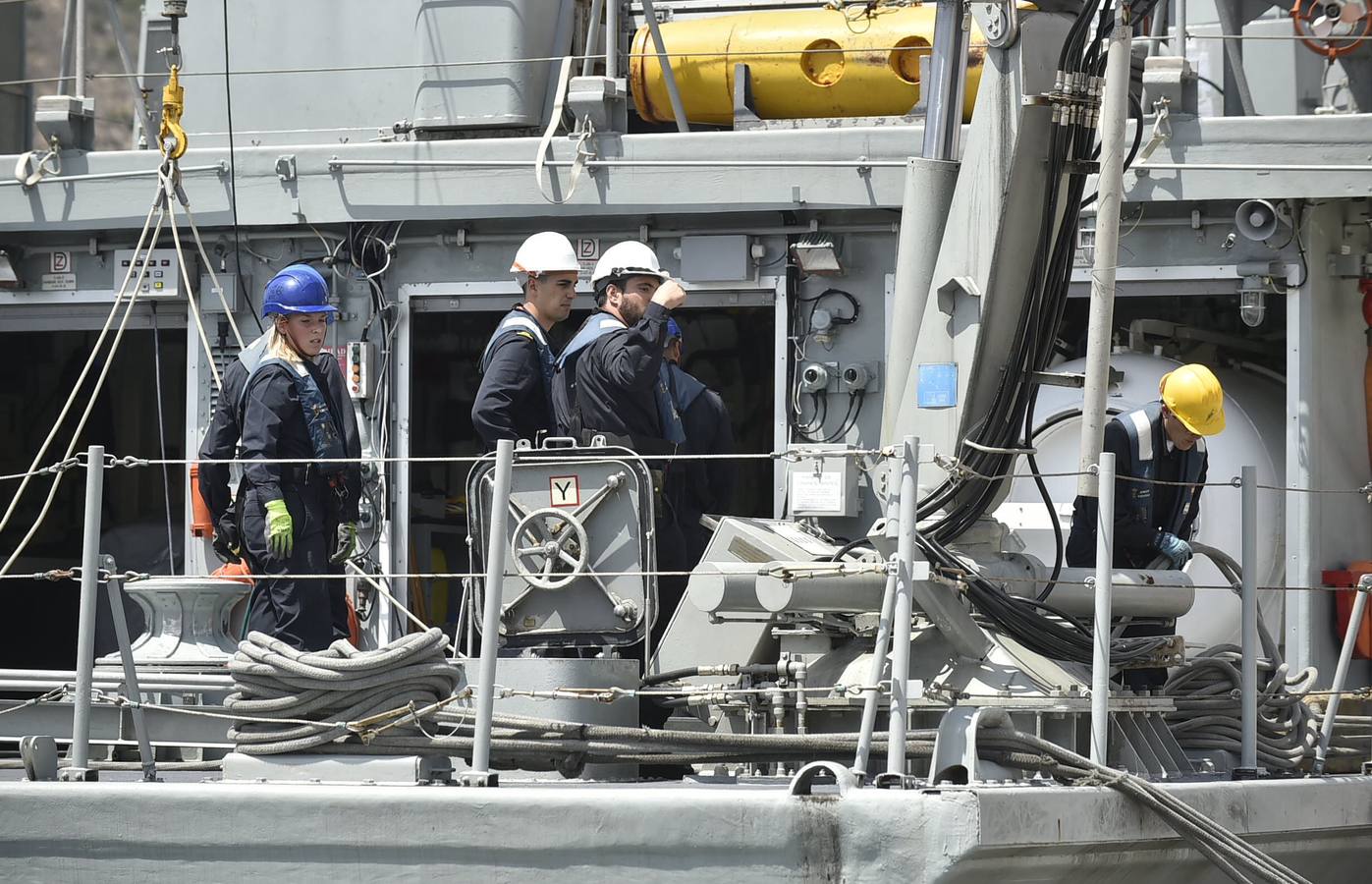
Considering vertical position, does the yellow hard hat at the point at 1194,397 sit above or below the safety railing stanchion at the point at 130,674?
above

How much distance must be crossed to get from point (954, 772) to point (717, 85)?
15.4 ft

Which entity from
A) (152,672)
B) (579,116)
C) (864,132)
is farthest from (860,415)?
(152,672)

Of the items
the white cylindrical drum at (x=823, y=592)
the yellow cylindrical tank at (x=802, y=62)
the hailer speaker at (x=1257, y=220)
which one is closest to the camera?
the white cylindrical drum at (x=823, y=592)

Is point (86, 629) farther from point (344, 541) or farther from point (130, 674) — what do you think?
point (344, 541)

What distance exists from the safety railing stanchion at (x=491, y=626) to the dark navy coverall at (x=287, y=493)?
1.64m

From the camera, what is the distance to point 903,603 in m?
4.78

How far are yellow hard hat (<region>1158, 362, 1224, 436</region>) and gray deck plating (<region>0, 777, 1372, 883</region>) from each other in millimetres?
1613

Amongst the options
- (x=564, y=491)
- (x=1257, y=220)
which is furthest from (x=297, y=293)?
(x=1257, y=220)

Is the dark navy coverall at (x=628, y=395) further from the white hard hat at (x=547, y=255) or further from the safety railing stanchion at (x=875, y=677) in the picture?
the safety railing stanchion at (x=875, y=677)

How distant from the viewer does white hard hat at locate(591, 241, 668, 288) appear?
22.0 ft

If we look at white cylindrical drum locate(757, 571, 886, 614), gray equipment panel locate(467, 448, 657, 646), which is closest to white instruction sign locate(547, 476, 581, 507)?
gray equipment panel locate(467, 448, 657, 646)

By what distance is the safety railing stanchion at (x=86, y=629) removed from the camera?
5.18 meters

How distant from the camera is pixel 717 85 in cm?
885

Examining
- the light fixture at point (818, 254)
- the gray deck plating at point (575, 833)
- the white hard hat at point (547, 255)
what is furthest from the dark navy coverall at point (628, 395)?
the light fixture at point (818, 254)
